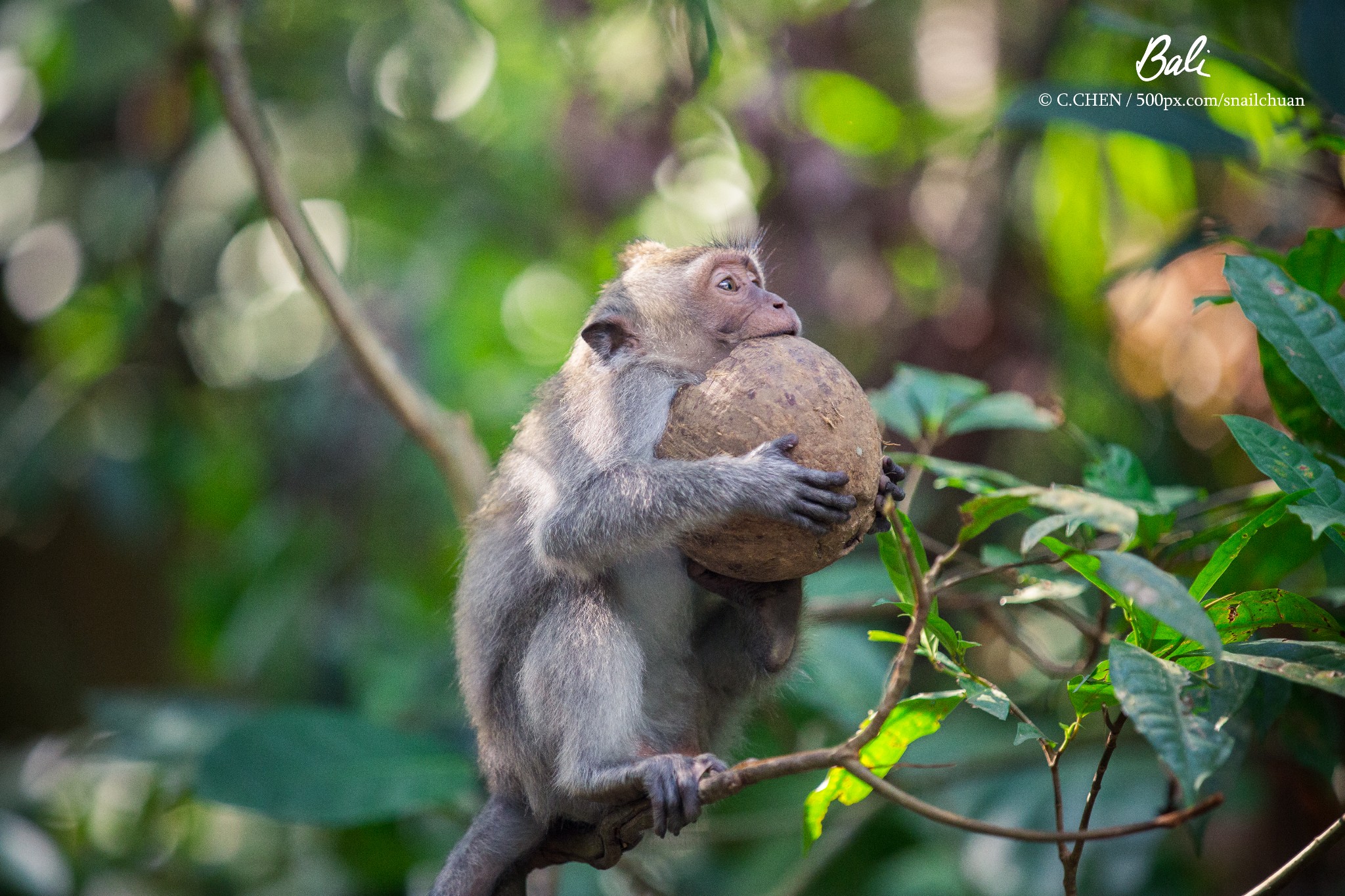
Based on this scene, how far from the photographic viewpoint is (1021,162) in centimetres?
652

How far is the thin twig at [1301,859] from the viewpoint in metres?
1.92

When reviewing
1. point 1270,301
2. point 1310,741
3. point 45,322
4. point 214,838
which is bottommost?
point 214,838

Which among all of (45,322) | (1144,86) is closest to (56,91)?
(45,322)

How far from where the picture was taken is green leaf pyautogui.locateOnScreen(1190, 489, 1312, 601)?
6.42 feet

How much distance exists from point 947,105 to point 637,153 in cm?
213

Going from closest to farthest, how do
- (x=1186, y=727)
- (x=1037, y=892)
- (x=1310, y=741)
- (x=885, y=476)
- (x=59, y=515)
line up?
(x=1186, y=727), (x=885, y=476), (x=1310, y=741), (x=1037, y=892), (x=59, y=515)

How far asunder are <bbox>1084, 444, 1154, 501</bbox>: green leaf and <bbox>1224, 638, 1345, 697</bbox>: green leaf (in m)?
0.64

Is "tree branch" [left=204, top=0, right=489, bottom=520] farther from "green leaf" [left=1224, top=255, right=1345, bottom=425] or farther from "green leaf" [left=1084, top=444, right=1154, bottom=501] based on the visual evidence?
"green leaf" [left=1224, top=255, right=1345, bottom=425]

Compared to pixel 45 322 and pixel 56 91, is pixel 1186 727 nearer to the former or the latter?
pixel 56 91

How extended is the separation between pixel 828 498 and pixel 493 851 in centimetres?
146

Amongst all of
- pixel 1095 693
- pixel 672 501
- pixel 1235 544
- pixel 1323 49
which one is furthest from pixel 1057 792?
pixel 1323 49

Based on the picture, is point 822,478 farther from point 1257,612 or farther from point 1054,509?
point 1257,612

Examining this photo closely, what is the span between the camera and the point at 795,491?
219cm

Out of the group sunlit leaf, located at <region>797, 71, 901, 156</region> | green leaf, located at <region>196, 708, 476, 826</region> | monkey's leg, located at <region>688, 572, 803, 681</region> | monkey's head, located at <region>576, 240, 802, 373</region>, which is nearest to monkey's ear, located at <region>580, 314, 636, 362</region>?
monkey's head, located at <region>576, 240, 802, 373</region>
